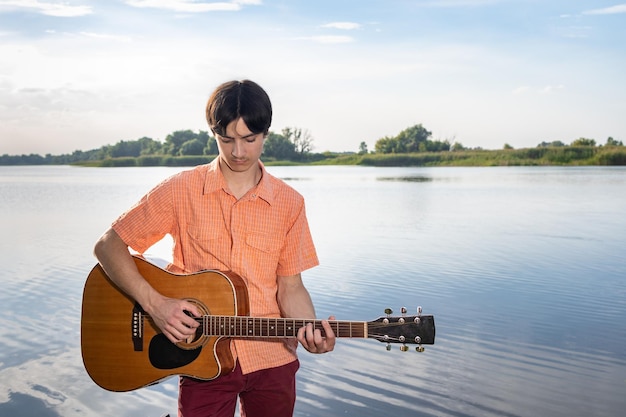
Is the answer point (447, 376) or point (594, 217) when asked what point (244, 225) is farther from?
point (594, 217)

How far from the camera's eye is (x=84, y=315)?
2.60 metres

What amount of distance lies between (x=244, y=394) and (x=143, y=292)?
48 centimetres

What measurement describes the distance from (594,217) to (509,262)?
5.94 metres

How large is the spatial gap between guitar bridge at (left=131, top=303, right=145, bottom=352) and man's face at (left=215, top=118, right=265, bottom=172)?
620 millimetres

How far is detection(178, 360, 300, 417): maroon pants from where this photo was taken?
→ 91.7 inches

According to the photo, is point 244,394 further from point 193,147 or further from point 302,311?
point 193,147

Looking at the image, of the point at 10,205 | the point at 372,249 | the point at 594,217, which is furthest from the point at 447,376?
the point at 10,205

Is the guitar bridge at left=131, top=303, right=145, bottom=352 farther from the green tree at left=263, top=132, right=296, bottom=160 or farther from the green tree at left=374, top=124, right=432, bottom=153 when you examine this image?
the green tree at left=374, top=124, right=432, bottom=153

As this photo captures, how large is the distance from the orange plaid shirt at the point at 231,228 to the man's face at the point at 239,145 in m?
0.09

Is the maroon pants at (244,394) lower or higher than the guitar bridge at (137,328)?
lower

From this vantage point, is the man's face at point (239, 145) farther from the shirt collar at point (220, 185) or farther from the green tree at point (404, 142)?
the green tree at point (404, 142)

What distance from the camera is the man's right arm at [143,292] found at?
7.68 feet

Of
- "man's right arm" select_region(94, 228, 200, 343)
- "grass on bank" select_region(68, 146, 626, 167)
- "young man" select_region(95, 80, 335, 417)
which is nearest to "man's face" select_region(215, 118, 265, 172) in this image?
"young man" select_region(95, 80, 335, 417)

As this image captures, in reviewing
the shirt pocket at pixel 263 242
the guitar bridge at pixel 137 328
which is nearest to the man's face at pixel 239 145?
the shirt pocket at pixel 263 242
